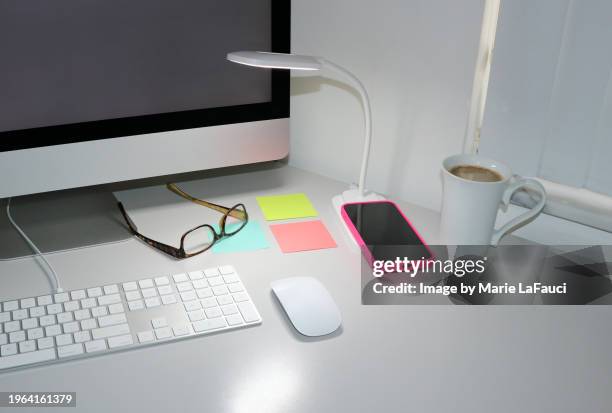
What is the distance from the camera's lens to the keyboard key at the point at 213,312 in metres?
0.76

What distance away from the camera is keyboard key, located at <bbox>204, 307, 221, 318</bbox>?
0.76 metres

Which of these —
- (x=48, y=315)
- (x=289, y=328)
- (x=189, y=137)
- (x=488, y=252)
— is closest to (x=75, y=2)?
(x=189, y=137)

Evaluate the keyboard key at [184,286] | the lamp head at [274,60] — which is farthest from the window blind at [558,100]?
the keyboard key at [184,286]

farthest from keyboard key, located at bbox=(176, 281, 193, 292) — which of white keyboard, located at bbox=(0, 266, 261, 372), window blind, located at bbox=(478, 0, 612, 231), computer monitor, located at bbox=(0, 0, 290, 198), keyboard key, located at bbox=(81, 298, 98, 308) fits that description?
window blind, located at bbox=(478, 0, 612, 231)

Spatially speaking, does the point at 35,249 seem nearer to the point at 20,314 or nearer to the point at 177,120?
the point at 20,314

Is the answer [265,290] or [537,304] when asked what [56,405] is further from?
[537,304]

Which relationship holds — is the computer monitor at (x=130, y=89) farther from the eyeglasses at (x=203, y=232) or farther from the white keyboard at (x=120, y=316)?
Answer: the white keyboard at (x=120, y=316)

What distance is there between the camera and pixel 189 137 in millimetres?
938

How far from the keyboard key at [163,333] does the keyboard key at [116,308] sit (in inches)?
2.2

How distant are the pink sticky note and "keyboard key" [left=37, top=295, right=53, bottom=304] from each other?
33 cm

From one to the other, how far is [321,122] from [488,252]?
41 cm

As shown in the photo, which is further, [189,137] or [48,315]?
[189,137]

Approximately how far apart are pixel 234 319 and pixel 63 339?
20 centimetres

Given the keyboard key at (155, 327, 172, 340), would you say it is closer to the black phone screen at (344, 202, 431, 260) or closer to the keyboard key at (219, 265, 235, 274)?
the keyboard key at (219, 265, 235, 274)
